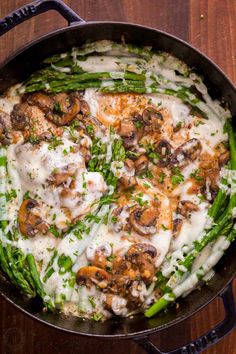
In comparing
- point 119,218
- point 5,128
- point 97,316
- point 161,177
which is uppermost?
point 161,177

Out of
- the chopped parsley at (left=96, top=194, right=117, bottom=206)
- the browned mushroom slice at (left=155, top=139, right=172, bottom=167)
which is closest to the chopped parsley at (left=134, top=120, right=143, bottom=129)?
the browned mushroom slice at (left=155, top=139, right=172, bottom=167)

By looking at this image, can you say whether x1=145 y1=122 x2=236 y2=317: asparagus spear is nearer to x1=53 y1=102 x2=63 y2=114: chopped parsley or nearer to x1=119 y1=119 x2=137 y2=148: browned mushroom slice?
x1=119 y1=119 x2=137 y2=148: browned mushroom slice

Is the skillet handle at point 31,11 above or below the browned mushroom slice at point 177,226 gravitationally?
above

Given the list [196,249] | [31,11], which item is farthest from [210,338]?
[31,11]

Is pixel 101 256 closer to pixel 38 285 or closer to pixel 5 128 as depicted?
pixel 38 285

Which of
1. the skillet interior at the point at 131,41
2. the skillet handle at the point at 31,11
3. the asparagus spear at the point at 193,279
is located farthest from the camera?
the asparagus spear at the point at 193,279

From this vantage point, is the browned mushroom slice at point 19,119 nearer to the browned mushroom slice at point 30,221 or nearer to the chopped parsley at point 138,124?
the browned mushroom slice at point 30,221

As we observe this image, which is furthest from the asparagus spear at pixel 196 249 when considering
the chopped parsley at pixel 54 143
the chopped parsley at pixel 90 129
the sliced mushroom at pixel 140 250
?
the chopped parsley at pixel 54 143
